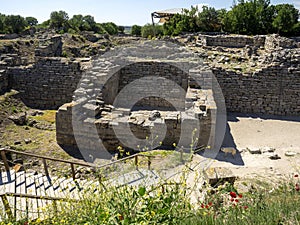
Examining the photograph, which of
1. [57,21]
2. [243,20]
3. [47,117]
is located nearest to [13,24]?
[57,21]

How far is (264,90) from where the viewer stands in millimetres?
13867

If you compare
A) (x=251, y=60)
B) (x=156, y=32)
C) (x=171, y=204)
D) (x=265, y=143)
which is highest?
(x=156, y=32)

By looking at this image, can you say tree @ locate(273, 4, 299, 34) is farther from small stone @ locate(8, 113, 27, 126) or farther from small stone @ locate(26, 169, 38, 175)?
small stone @ locate(26, 169, 38, 175)

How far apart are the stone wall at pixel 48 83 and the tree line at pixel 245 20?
26786 mm

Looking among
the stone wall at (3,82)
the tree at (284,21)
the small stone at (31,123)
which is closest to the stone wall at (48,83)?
the stone wall at (3,82)

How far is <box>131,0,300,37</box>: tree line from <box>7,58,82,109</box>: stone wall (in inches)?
1055

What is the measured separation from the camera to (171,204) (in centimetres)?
457

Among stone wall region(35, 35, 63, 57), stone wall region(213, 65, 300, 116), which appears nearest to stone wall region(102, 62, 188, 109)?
stone wall region(213, 65, 300, 116)

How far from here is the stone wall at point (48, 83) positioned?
1493 cm

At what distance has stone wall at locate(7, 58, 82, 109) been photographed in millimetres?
14930

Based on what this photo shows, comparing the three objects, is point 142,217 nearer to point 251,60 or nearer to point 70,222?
point 70,222

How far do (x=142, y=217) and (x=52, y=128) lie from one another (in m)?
8.48

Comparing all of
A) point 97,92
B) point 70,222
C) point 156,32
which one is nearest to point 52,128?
point 97,92

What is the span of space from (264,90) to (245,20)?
26.9m
